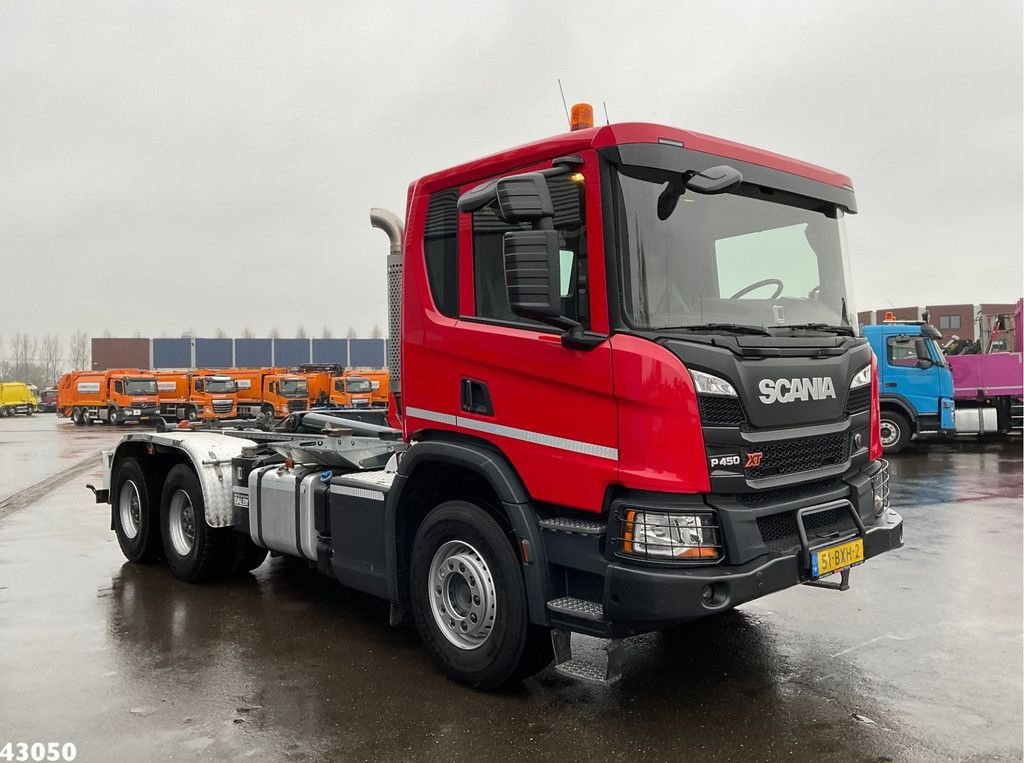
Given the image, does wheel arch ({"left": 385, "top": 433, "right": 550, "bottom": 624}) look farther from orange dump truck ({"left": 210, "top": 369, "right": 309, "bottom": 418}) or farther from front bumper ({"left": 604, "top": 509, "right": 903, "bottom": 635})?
orange dump truck ({"left": 210, "top": 369, "right": 309, "bottom": 418})

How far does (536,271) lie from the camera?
387cm

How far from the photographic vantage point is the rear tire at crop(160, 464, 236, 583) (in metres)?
6.79

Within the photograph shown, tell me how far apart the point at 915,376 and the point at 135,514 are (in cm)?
1454

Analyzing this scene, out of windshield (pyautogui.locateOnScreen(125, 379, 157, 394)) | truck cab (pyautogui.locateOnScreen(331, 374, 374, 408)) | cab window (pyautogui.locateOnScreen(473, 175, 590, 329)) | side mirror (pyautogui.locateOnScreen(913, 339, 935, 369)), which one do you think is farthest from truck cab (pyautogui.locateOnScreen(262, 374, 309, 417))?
cab window (pyautogui.locateOnScreen(473, 175, 590, 329))

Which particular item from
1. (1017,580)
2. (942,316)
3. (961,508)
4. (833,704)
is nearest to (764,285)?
(833,704)

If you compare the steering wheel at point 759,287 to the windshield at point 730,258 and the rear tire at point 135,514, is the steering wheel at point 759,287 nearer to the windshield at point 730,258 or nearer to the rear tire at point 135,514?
the windshield at point 730,258

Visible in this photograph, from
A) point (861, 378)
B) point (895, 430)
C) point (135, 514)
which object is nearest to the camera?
point (861, 378)

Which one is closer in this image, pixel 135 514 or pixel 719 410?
pixel 719 410

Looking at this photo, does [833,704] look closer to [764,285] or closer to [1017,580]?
[764,285]

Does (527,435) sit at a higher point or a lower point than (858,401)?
lower

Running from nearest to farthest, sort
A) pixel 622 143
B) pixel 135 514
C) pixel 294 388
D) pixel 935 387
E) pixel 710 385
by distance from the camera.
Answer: pixel 710 385, pixel 622 143, pixel 135 514, pixel 935 387, pixel 294 388

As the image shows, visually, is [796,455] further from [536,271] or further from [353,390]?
[353,390]

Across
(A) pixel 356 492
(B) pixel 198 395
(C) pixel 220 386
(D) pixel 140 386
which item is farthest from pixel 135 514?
(D) pixel 140 386

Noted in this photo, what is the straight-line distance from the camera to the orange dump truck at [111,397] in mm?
38906
